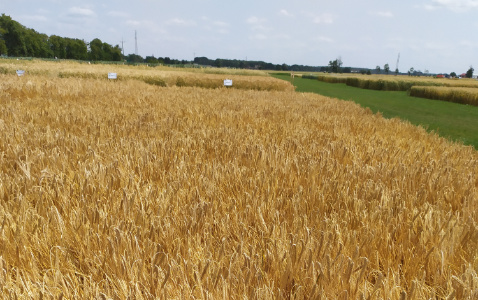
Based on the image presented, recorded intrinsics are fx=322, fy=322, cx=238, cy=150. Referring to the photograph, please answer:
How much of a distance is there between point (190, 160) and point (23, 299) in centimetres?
188

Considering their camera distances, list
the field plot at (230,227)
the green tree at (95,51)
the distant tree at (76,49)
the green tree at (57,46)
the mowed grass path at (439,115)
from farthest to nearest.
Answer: the green tree at (95,51), the distant tree at (76,49), the green tree at (57,46), the mowed grass path at (439,115), the field plot at (230,227)

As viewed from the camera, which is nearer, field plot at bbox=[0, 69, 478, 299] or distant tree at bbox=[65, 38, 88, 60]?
field plot at bbox=[0, 69, 478, 299]

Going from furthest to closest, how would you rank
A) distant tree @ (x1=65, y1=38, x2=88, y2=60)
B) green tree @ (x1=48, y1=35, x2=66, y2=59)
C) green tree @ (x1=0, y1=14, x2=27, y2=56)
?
distant tree @ (x1=65, y1=38, x2=88, y2=60), green tree @ (x1=48, y1=35, x2=66, y2=59), green tree @ (x1=0, y1=14, x2=27, y2=56)

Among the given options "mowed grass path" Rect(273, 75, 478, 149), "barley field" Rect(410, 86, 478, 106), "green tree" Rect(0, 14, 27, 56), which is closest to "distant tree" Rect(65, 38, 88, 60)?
"green tree" Rect(0, 14, 27, 56)

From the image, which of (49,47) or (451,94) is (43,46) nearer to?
(49,47)

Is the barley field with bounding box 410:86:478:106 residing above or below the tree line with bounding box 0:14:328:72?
below

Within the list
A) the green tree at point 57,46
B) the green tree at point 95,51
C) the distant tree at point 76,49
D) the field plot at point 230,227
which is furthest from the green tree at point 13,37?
the field plot at point 230,227

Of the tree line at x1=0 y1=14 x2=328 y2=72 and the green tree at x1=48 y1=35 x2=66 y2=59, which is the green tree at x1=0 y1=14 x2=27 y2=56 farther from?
the green tree at x1=48 y1=35 x2=66 y2=59

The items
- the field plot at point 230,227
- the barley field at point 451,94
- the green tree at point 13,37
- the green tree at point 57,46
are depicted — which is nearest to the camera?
the field plot at point 230,227

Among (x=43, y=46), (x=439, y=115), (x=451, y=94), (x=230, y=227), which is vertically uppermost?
(x=43, y=46)

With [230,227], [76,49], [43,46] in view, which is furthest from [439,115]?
Answer: [76,49]

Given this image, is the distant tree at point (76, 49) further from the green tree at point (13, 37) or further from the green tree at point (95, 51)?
the green tree at point (13, 37)

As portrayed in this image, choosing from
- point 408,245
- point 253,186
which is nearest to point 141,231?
point 253,186

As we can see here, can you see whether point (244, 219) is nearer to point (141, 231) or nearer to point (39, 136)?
point (141, 231)
